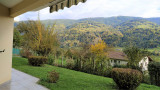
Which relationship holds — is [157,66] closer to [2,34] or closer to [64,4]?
[64,4]

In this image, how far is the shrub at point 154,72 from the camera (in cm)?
690

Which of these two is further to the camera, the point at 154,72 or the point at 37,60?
the point at 37,60

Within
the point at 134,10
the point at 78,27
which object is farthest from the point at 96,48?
the point at 134,10

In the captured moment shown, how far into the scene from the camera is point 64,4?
10.0 ft

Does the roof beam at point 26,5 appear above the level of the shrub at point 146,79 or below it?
above

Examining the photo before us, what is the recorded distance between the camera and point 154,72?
702cm

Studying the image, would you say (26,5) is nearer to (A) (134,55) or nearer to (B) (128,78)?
(B) (128,78)

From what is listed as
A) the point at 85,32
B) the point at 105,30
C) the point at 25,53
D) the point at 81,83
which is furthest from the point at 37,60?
the point at 105,30

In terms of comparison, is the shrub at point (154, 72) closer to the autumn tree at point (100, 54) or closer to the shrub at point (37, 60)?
the autumn tree at point (100, 54)

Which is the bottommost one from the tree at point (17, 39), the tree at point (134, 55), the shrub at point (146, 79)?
the shrub at point (146, 79)

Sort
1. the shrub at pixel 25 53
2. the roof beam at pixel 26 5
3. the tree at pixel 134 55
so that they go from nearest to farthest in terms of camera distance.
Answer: the roof beam at pixel 26 5, the tree at pixel 134 55, the shrub at pixel 25 53

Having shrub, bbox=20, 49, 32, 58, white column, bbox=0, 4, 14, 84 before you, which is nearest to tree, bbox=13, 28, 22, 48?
shrub, bbox=20, 49, 32, 58

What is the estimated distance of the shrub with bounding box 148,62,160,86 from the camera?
690cm

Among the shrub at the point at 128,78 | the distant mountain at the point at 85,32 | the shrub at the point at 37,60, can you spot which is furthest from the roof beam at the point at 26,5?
the distant mountain at the point at 85,32
